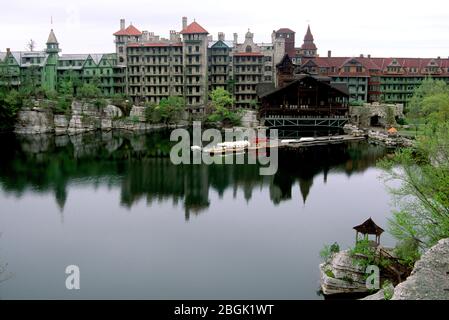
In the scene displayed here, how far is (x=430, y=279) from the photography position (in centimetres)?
1864

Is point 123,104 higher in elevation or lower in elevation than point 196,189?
higher

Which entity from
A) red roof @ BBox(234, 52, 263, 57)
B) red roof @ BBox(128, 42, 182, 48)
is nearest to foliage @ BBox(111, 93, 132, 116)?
red roof @ BBox(128, 42, 182, 48)

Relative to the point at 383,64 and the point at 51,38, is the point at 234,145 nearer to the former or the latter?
the point at 383,64

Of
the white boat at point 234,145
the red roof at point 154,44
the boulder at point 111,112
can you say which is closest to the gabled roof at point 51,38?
the red roof at point 154,44

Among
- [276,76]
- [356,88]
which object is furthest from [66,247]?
[356,88]

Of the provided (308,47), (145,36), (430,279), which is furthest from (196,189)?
(308,47)

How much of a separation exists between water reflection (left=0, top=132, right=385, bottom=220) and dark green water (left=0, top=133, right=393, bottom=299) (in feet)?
0.61

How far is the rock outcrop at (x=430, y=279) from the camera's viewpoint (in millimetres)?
17688

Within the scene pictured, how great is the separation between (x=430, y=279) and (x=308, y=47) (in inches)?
3343

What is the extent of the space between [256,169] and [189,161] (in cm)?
866

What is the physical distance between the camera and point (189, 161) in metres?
58.2

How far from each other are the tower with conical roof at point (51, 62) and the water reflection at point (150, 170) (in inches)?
936
